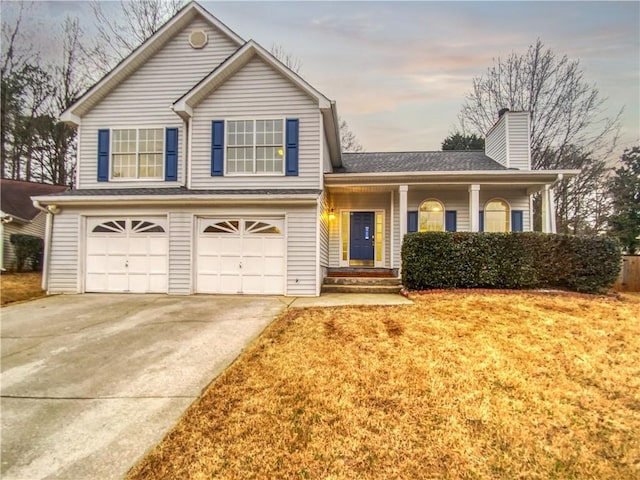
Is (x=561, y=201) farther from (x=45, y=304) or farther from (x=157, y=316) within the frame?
(x=45, y=304)

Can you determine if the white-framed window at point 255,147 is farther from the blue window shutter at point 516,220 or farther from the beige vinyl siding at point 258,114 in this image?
the blue window shutter at point 516,220

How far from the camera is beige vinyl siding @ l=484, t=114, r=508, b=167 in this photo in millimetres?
11984

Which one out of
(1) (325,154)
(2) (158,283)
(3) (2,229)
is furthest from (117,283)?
(3) (2,229)

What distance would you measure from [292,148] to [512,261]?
6.57 meters

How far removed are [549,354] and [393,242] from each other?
698 centimetres

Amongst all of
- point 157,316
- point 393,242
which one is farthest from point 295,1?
point 157,316

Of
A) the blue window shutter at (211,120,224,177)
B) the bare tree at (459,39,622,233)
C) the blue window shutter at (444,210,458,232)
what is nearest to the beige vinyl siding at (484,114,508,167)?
the blue window shutter at (444,210,458,232)

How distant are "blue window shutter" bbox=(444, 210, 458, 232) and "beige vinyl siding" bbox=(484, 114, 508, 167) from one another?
2.81m

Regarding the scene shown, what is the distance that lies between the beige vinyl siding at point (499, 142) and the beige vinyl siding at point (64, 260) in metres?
14.2

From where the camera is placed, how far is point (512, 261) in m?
8.37

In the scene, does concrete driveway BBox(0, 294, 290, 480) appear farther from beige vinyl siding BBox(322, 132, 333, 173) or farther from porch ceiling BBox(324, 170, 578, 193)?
beige vinyl siding BBox(322, 132, 333, 173)

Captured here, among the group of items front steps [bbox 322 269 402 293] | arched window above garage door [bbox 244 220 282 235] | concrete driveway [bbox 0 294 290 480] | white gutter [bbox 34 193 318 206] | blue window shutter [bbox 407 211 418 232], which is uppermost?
white gutter [bbox 34 193 318 206]

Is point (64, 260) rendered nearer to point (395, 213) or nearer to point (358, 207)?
point (358, 207)

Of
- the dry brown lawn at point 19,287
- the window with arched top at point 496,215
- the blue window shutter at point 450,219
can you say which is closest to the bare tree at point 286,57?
the blue window shutter at point 450,219
